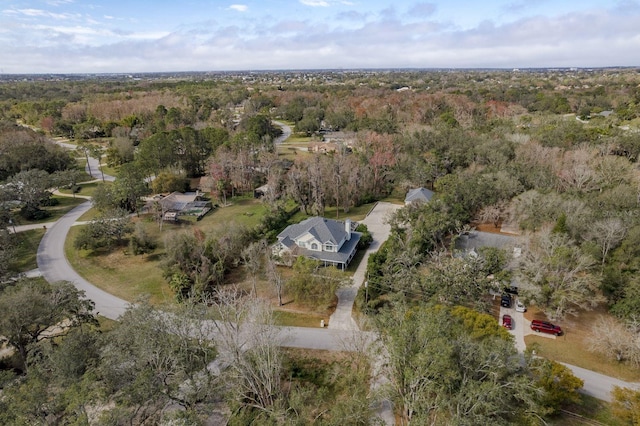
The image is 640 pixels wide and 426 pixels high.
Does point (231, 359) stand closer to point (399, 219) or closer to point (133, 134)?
point (399, 219)

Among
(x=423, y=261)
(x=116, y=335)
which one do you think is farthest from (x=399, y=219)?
(x=116, y=335)

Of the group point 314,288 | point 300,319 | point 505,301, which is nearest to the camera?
point 300,319

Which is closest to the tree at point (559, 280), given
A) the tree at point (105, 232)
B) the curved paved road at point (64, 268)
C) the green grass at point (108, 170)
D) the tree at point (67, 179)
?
the curved paved road at point (64, 268)

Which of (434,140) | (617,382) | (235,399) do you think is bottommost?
(617,382)

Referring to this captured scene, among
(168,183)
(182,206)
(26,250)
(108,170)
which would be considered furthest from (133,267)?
(108,170)

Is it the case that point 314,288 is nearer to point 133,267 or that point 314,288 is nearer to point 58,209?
point 133,267

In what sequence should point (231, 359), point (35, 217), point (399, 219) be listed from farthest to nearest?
point (35, 217) < point (399, 219) < point (231, 359)

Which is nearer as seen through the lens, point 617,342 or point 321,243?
point 617,342
